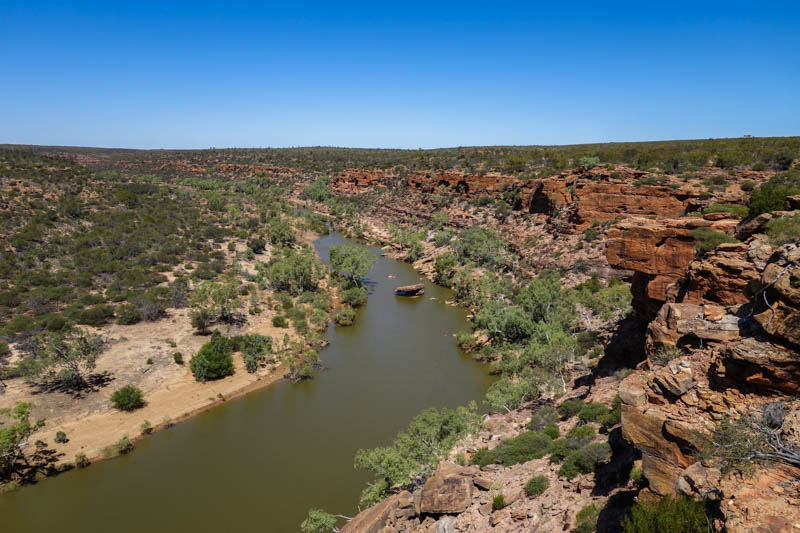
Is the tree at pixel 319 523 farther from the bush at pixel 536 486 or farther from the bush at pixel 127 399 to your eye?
the bush at pixel 127 399

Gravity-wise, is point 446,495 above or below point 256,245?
below

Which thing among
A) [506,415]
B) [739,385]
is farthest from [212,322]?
[739,385]

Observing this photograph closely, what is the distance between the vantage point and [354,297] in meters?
38.6

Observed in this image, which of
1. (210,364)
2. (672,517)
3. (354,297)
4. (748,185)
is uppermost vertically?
(748,185)

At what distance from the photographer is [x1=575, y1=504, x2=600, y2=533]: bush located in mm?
9212

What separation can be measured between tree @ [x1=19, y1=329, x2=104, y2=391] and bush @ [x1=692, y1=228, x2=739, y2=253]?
3034 cm

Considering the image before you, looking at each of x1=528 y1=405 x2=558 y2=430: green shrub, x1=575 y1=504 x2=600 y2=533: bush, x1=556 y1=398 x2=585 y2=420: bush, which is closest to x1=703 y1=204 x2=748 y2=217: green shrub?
x1=556 y1=398 x2=585 y2=420: bush

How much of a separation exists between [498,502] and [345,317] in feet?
81.4

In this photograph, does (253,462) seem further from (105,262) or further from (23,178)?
(23,178)

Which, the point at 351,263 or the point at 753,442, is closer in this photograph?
the point at 753,442

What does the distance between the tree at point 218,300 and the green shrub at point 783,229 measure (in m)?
32.0

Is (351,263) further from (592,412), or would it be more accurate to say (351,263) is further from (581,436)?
(581,436)

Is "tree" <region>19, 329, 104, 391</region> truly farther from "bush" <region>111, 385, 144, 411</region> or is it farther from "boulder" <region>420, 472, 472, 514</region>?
"boulder" <region>420, 472, 472, 514</region>

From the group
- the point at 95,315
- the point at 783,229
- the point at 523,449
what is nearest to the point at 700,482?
the point at 523,449
